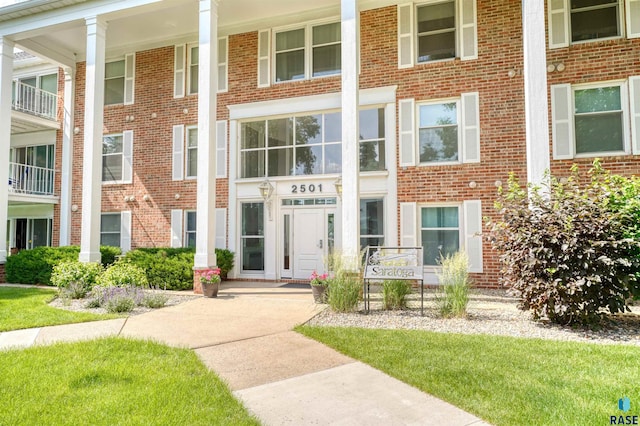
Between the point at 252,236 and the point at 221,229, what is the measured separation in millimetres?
1026

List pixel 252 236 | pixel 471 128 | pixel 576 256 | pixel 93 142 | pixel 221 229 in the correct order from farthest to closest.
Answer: pixel 221 229
pixel 252 236
pixel 93 142
pixel 471 128
pixel 576 256

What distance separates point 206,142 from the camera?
9.40m

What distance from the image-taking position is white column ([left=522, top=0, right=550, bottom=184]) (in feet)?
23.9

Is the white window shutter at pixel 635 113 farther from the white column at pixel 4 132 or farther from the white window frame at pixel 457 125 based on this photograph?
the white column at pixel 4 132

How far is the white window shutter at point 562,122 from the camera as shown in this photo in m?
9.52

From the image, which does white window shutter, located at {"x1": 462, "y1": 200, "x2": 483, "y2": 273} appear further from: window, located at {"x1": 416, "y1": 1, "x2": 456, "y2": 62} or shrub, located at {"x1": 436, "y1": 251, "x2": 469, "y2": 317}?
window, located at {"x1": 416, "y1": 1, "x2": 456, "y2": 62}

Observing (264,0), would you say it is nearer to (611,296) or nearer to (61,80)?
(61,80)

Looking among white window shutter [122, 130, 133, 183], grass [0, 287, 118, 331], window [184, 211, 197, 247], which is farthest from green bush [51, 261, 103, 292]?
white window shutter [122, 130, 133, 183]

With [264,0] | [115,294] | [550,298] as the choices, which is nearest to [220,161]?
[264,0]

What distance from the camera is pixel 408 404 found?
3.21 metres

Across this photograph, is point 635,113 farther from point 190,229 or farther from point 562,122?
point 190,229

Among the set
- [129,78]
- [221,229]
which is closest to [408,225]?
[221,229]

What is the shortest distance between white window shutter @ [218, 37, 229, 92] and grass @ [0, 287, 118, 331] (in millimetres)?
7574

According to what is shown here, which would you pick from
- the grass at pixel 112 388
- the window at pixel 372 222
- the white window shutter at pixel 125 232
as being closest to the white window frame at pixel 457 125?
the window at pixel 372 222
